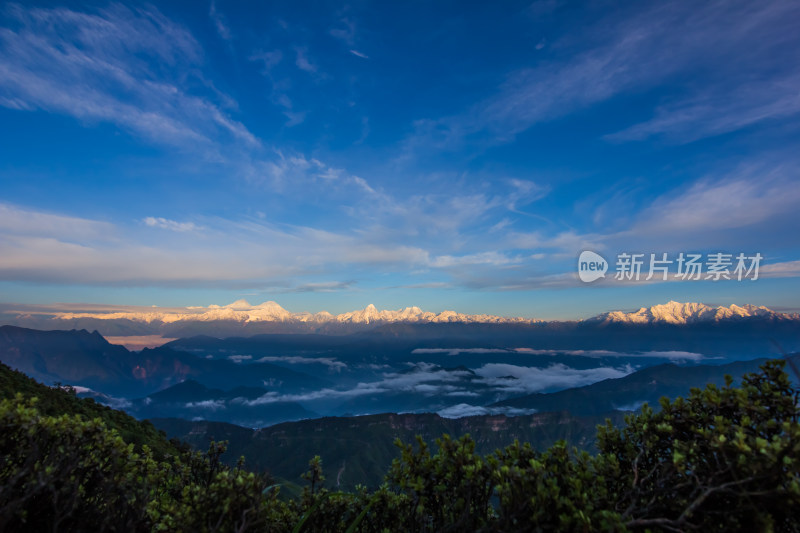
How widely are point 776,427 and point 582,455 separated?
3140mm

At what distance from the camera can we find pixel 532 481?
6387mm

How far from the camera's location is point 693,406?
24.9 feet

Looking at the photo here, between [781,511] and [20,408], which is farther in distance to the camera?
[20,408]

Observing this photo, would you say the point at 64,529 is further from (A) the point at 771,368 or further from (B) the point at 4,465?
(A) the point at 771,368

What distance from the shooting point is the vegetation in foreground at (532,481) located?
5.31 metres

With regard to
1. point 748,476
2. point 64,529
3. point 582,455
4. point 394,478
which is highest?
point 748,476

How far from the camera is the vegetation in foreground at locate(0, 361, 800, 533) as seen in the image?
5309 mm

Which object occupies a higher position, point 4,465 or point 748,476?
point 748,476

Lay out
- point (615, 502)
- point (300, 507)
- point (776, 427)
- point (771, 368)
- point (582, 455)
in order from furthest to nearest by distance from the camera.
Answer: point (300, 507) → point (582, 455) → point (771, 368) → point (615, 502) → point (776, 427)

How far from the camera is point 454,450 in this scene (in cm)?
729

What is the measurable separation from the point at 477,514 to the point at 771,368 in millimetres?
6399

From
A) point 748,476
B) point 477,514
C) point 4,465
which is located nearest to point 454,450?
point 477,514

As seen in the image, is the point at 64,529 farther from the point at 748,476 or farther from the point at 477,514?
the point at 748,476

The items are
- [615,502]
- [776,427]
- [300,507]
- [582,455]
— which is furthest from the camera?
[300,507]
